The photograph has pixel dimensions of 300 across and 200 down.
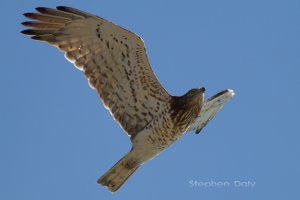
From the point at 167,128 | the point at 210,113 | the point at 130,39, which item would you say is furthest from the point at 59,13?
the point at 210,113

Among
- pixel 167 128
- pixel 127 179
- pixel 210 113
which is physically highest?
pixel 210 113

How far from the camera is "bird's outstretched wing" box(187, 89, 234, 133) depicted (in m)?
12.7

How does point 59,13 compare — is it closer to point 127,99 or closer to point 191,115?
point 127,99

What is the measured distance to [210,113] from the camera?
517 inches

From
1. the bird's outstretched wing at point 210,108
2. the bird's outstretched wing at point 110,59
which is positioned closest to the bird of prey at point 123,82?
the bird's outstretched wing at point 110,59

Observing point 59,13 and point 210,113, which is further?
point 210,113

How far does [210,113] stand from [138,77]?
1821 mm

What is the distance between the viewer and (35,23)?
1156 centimetres

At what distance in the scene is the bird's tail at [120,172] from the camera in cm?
1175

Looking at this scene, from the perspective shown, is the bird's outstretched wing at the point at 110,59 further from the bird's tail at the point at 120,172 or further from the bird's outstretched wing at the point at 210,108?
the bird's outstretched wing at the point at 210,108

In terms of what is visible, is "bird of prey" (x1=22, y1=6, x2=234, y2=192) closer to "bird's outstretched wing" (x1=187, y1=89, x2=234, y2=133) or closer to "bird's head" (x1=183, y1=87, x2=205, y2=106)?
"bird's head" (x1=183, y1=87, x2=205, y2=106)

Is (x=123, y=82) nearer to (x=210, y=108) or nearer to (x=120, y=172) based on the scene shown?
(x=120, y=172)

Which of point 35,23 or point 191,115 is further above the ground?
point 35,23

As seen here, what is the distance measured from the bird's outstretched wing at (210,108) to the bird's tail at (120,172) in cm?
149
